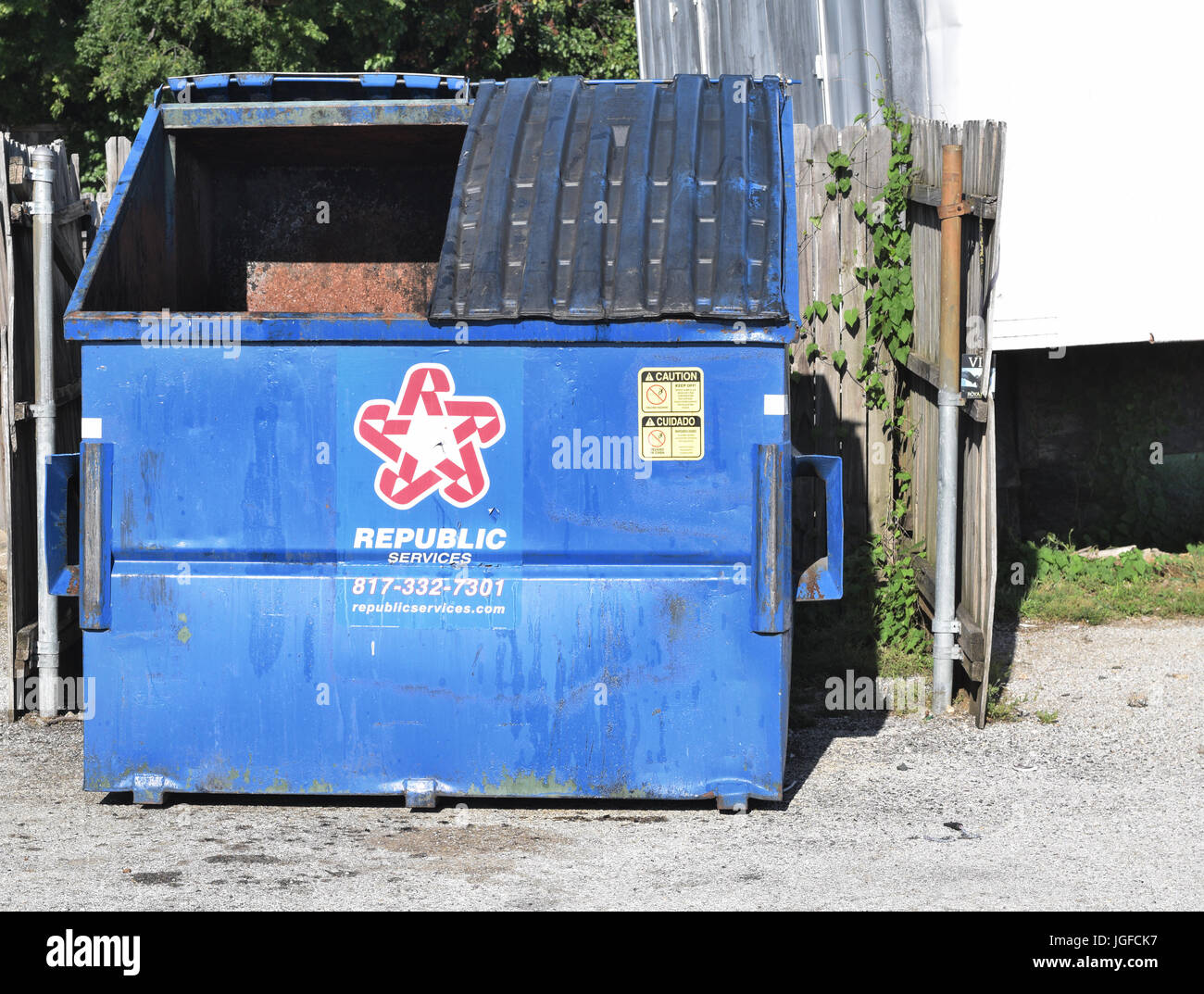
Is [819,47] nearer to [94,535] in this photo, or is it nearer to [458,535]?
[458,535]

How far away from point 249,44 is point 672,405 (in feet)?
38.2

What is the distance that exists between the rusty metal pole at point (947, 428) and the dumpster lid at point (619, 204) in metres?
0.80

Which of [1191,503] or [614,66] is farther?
[614,66]

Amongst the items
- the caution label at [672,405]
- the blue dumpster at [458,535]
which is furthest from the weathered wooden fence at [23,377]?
the caution label at [672,405]

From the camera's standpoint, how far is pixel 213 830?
168 inches

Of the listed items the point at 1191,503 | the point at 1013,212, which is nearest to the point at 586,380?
the point at 1013,212

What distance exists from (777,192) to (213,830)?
8.68 ft

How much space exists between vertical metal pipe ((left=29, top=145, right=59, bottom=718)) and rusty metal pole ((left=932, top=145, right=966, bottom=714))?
3338mm

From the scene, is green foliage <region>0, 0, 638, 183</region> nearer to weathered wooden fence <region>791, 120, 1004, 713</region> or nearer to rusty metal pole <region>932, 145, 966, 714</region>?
weathered wooden fence <region>791, 120, 1004, 713</region>

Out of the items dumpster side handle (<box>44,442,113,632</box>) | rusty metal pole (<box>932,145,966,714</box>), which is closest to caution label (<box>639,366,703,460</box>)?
rusty metal pole (<box>932,145,966,714</box>)

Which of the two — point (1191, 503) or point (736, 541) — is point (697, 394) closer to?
point (736, 541)

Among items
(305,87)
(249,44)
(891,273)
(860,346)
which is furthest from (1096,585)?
(249,44)

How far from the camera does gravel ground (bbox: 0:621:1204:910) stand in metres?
3.73

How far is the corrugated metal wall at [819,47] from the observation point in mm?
7250
